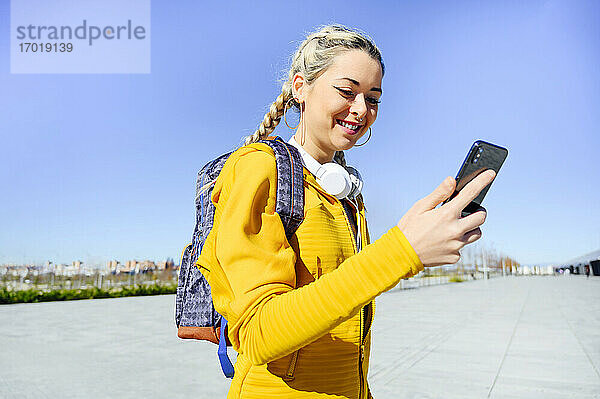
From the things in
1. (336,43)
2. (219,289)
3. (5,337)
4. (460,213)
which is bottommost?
(5,337)

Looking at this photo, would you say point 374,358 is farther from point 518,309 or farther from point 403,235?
point 518,309

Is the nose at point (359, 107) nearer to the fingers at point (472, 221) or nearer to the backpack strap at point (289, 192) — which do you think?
the backpack strap at point (289, 192)

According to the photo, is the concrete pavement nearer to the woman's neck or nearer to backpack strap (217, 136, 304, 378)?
the woman's neck

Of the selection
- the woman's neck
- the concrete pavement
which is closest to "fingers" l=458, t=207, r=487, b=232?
the woman's neck

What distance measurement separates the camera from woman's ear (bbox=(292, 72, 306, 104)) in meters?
1.51

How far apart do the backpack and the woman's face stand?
15 centimetres

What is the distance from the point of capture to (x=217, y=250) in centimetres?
110

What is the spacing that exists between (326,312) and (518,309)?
46.9ft

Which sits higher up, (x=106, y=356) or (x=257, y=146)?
(x=257, y=146)

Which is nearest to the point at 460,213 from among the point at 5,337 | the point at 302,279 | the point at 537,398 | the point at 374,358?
the point at 302,279

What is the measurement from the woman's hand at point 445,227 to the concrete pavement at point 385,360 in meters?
4.48

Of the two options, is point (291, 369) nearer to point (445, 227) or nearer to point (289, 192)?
point (289, 192)

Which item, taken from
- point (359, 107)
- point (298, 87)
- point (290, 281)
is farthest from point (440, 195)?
point (298, 87)

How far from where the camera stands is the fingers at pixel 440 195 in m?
0.94
